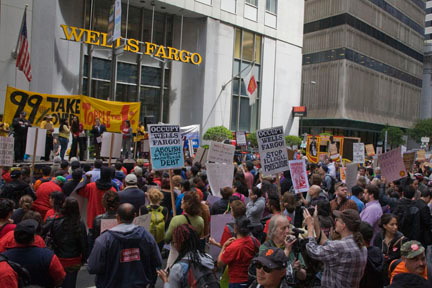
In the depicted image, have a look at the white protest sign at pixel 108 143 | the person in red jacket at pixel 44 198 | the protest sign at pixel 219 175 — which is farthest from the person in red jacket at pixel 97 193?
the white protest sign at pixel 108 143

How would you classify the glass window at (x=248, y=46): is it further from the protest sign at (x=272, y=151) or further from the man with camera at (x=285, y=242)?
the man with camera at (x=285, y=242)

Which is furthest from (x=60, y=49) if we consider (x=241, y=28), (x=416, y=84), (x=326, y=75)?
(x=416, y=84)

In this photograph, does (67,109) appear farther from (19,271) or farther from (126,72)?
(19,271)

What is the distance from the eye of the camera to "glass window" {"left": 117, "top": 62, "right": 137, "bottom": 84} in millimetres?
27453

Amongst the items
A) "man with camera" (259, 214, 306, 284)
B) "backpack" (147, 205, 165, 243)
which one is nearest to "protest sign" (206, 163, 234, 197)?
"backpack" (147, 205, 165, 243)

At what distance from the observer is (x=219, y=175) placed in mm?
8398

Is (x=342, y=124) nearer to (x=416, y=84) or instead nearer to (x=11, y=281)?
(x=416, y=84)

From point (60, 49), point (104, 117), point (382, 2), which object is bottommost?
point (104, 117)

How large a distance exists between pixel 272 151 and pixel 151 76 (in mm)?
22087

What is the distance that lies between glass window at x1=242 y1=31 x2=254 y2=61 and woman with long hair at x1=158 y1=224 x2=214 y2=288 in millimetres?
29995

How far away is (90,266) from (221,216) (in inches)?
87.1

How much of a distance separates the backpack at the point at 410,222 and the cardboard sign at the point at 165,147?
4001mm

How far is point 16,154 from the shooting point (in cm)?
1369

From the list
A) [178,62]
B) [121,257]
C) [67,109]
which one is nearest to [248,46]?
[178,62]
